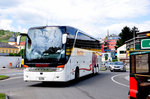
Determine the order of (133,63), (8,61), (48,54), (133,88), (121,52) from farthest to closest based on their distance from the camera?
(121,52) → (8,61) → (48,54) → (133,63) → (133,88)

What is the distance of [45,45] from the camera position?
1378cm

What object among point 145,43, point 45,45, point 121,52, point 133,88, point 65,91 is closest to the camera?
point 145,43

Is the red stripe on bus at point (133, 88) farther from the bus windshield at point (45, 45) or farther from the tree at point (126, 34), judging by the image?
the tree at point (126, 34)

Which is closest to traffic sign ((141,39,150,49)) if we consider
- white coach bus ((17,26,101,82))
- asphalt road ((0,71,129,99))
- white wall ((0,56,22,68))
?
asphalt road ((0,71,129,99))

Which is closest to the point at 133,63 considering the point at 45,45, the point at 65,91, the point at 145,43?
the point at 145,43

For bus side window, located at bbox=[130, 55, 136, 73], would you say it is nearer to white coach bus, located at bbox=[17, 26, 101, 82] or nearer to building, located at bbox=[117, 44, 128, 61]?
white coach bus, located at bbox=[17, 26, 101, 82]

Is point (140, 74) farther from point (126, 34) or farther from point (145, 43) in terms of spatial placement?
point (126, 34)

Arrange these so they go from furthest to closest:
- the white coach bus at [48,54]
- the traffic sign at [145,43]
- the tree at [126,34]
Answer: the tree at [126,34] → the white coach bus at [48,54] → the traffic sign at [145,43]

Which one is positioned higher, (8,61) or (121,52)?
(121,52)

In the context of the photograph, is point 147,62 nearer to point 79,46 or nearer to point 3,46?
point 79,46

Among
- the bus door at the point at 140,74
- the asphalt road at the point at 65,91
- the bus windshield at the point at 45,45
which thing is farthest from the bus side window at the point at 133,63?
the bus windshield at the point at 45,45

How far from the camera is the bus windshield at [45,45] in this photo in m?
13.7

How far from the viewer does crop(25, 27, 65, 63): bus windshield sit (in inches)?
539

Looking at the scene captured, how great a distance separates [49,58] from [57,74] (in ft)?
3.28
